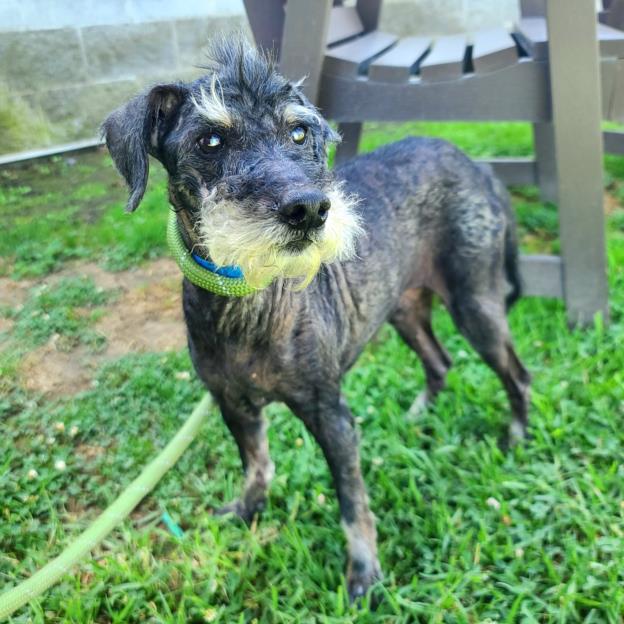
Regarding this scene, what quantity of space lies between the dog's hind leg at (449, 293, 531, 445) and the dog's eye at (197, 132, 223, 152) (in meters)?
1.51

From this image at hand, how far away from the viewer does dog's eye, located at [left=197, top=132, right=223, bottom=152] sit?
1859mm

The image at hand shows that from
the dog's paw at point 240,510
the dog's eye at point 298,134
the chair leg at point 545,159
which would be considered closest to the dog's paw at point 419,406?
the dog's paw at point 240,510

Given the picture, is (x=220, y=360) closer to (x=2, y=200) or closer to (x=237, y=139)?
(x=237, y=139)

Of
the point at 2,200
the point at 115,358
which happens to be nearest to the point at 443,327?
the point at 115,358

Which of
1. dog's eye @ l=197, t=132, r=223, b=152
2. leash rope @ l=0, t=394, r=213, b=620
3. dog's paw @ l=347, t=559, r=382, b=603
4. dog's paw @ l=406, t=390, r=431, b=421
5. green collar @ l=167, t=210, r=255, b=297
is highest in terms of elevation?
dog's eye @ l=197, t=132, r=223, b=152

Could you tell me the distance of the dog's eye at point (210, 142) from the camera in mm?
1859

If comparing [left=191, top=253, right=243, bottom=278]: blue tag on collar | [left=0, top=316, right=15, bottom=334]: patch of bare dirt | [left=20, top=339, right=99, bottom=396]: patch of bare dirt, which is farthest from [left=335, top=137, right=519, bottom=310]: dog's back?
[left=0, top=316, right=15, bottom=334]: patch of bare dirt

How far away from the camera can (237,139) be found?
186cm

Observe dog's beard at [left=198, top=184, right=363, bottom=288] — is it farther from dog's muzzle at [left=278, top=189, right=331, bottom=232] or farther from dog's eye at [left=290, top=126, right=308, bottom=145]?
dog's eye at [left=290, top=126, right=308, bottom=145]

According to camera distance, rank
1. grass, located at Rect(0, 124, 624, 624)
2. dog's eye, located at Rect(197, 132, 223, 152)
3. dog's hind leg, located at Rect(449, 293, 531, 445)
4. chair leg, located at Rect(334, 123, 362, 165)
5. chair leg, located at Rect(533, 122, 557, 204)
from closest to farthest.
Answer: dog's eye, located at Rect(197, 132, 223, 152) < grass, located at Rect(0, 124, 624, 624) < dog's hind leg, located at Rect(449, 293, 531, 445) < chair leg, located at Rect(334, 123, 362, 165) < chair leg, located at Rect(533, 122, 557, 204)

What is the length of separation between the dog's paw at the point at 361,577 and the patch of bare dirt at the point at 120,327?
1501mm

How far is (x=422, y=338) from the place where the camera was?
3332 mm

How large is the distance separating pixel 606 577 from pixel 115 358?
92.8 inches

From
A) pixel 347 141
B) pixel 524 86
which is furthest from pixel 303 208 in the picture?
pixel 347 141
